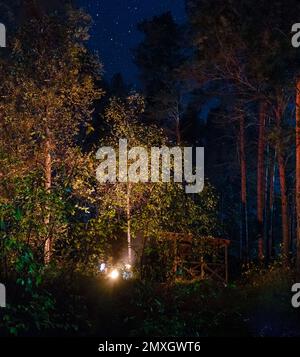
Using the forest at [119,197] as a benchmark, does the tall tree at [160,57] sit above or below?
above

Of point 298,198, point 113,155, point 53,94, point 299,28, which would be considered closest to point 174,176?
point 113,155

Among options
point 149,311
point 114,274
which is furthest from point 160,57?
point 149,311

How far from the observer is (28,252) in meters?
5.40

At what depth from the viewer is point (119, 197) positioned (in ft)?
69.3

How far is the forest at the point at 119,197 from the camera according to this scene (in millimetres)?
7426

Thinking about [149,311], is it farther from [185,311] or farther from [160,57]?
[160,57]

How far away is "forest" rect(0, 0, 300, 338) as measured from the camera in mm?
7426

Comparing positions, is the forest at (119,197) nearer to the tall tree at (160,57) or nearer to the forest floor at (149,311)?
the forest floor at (149,311)

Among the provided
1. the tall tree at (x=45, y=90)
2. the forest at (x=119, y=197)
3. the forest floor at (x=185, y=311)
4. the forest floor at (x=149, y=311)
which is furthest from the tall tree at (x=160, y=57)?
the forest floor at (x=149, y=311)

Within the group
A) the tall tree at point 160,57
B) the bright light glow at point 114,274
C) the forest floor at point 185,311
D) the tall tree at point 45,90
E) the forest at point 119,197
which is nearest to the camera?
the forest at point 119,197

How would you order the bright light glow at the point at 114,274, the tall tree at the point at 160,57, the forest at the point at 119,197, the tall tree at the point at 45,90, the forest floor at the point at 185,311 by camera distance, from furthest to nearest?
1. the tall tree at the point at 160,57
2. the tall tree at the point at 45,90
3. the bright light glow at the point at 114,274
4. the forest floor at the point at 185,311
5. the forest at the point at 119,197

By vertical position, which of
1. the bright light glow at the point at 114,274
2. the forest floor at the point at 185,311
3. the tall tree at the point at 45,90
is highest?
the tall tree at the point at 45,90

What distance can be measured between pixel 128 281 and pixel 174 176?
10670 millimetres

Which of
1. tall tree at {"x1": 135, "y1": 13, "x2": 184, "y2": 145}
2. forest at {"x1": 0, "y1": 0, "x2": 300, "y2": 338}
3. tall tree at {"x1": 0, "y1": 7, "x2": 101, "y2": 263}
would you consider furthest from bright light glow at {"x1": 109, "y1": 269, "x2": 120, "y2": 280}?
tall tree at {"x1": 135, "y1": 13, "x2": 184, "y2": 145}
